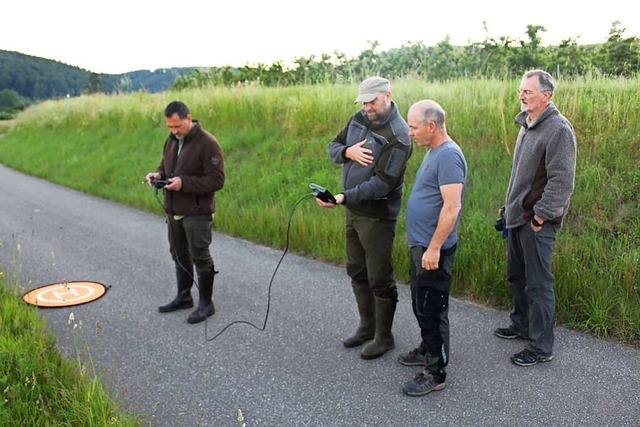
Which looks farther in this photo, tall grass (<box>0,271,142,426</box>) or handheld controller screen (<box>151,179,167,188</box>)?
handheld controller screen (<box>151,179,167,188</box>)

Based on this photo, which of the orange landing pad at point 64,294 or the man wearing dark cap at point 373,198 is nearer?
the man wearing dark cap at point 373,198

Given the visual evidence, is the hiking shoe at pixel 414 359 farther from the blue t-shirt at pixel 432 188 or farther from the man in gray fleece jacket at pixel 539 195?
the blue t-shirt at pixel 432 188

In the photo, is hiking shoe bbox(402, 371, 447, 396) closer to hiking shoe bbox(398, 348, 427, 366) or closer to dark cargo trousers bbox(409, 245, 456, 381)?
dark cargo trousers bbox(409, 245, 456, 381)

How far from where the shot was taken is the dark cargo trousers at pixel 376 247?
415cm

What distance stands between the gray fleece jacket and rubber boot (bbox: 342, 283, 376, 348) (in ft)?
4.30

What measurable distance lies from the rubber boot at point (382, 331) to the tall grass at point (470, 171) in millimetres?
1513

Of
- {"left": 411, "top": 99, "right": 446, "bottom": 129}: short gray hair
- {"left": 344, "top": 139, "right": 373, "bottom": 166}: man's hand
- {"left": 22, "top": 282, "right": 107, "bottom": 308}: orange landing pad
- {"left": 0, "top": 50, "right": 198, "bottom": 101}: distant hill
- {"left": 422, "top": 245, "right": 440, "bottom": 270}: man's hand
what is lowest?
{"left": 22, "top": 282, "right": 107, "bottom": 308}: orange landing pad

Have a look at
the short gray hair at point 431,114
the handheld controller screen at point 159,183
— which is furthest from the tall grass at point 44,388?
the short gray hair at point 431,114

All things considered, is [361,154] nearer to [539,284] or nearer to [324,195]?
[324,195]

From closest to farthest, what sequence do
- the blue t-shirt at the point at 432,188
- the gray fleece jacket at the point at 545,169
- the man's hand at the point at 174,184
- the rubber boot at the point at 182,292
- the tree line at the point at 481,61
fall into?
the blue t-shirt at the point at 432,188, the gray fleece jacket at the point at 545,169, the man's hand at the point at 174,184, the rubber boot at the point at 182,292, the tree line at the point at 481,61

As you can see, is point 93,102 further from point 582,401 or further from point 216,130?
point 582,401

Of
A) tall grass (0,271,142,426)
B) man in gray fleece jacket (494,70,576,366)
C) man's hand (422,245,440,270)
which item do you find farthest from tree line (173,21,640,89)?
tall grass (0,271,142,426)

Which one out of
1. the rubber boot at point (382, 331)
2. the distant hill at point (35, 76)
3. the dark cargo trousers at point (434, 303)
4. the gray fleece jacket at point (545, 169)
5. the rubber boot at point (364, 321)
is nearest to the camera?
the dark cargo trousers at point (434, 303)

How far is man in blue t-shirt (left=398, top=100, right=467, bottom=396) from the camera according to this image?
3.48m
